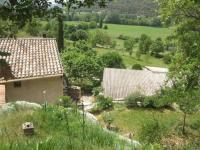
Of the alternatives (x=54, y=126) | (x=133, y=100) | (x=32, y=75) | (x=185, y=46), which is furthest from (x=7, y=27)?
(x=133, y=100)

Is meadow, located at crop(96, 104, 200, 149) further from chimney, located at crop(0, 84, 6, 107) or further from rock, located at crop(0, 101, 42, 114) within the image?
rock, located at crop(0, 101, 42, 114)

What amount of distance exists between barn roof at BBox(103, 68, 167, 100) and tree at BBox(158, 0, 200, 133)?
11.7m

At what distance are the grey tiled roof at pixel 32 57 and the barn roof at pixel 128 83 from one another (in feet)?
26.4

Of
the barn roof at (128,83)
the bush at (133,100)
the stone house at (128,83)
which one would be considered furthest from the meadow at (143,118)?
the barn roof at (128,83)

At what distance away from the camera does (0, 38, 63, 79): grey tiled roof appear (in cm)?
2250

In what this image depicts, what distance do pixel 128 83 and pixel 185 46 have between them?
1479 cm

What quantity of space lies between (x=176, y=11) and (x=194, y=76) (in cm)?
310

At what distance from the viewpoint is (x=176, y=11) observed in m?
18.7

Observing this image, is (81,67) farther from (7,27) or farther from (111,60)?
(7,27)

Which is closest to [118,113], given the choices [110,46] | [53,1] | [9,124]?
[9,124]

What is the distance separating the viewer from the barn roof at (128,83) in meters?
31.9

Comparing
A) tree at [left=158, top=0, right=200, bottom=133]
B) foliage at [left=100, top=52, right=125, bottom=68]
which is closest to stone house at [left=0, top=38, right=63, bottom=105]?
tree at [left=158, top=0, right=200, bottom=133]

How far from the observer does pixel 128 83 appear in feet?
110

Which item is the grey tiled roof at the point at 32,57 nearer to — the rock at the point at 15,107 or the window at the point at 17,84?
the window at the point at 17,84
